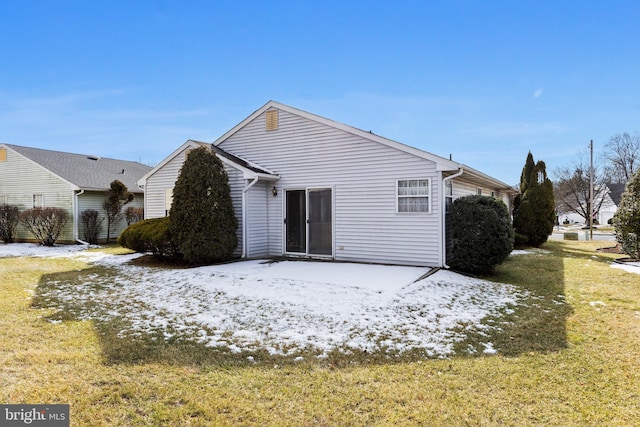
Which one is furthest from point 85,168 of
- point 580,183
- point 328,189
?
point 580,183

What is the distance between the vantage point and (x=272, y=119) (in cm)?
1173

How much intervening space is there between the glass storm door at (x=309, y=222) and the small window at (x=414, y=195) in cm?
211

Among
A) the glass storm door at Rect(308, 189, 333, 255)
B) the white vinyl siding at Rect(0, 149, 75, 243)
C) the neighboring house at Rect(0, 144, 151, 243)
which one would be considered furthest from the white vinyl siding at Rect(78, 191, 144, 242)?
the glass storm door at Rect(308, 189, 333, 255)

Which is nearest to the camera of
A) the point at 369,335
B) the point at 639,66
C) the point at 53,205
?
the point at 369,335

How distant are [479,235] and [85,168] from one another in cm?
2041

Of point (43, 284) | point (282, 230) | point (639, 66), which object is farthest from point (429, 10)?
point (43, 284)

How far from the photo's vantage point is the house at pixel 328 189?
945cm

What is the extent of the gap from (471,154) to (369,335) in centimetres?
3038

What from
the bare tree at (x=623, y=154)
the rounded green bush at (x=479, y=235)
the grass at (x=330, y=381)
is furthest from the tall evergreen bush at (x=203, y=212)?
the bare tree at (x=623, y=154)

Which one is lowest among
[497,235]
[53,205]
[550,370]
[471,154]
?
[550,370]

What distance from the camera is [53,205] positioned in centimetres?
1758

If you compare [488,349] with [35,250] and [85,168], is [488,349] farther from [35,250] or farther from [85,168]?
[85,168]

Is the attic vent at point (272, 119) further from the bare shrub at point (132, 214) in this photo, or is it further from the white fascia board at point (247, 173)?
the bare shrub at point (132, 214)

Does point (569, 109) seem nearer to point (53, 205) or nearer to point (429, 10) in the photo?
point (429, 10)
